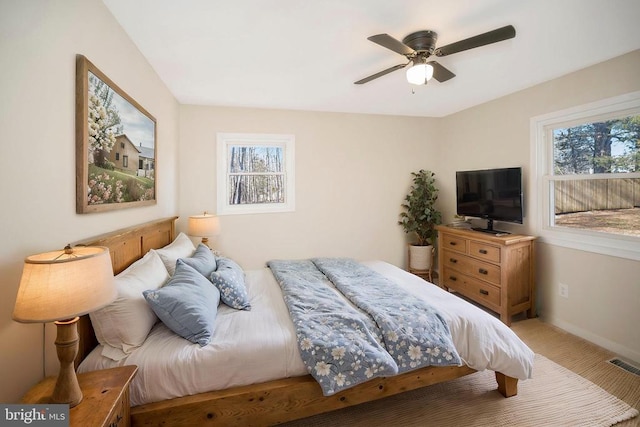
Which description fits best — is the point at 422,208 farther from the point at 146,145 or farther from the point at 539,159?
the point at 146,145

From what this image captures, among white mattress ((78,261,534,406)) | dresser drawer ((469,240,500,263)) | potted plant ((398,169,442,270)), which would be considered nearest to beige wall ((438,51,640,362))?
dresser drawer ((469,240,500,263))

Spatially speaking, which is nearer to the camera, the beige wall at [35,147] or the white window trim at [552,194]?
the beige wall at [35,147]

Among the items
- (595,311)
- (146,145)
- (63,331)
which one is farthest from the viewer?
(595,311)

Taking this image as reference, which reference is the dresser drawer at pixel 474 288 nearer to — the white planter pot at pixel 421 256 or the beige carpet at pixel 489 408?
the white planter pot at pixel 421 256

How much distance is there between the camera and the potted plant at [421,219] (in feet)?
13.5

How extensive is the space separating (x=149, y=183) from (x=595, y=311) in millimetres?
4119

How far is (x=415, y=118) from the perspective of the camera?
4.36m

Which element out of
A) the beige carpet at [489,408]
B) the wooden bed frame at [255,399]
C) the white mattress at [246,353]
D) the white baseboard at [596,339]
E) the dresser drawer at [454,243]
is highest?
the dresser drawer at [454,243]

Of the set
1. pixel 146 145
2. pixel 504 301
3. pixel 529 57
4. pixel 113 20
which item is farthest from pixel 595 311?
pixel 113 20

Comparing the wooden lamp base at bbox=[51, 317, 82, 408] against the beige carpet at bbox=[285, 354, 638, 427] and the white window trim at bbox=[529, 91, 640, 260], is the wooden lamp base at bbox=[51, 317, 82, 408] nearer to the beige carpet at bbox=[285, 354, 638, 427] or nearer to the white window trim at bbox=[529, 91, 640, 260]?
the beige carpet at bbox=[285, 354, 638, 427]

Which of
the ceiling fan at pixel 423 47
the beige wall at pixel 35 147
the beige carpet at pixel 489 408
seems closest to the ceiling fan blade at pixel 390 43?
the ceiling fan at pixel 423 47

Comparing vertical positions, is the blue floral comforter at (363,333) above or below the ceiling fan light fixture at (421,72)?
below

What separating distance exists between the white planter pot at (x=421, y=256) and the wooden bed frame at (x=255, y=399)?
235cm

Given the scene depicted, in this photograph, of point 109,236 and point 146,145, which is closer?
point 109,236
